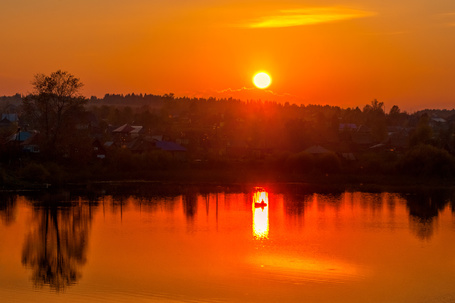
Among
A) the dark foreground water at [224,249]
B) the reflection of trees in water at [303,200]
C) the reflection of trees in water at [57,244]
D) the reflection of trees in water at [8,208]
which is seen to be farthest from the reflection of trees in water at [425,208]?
the reflection of trees in water at [8,208]

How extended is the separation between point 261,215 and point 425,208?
13.2 m

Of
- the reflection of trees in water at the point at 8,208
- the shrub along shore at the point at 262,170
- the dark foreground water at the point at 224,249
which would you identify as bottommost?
the dark foreground water at the point at 224,249

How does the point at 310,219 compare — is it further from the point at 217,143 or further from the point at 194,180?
the point at 217,143

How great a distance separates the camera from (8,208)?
47.8 m

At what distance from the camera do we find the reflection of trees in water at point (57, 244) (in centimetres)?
2961

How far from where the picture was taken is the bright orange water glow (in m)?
40.5

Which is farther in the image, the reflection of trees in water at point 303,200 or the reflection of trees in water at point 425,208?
the reflection of trees in water at point 303,200

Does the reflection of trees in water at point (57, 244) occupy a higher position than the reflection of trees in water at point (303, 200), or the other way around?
the reflection of trees in water at point (303, 200)

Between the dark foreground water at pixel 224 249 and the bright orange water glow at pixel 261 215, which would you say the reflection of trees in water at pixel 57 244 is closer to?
the dark foreground water at pixel 224 249

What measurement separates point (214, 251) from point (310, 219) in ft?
41.6

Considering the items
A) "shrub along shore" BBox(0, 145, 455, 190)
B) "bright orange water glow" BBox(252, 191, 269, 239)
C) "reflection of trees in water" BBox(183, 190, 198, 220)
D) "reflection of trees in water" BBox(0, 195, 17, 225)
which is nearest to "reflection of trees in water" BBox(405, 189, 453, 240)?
"shrub along shore" BBox(0, 145, 455, 190)

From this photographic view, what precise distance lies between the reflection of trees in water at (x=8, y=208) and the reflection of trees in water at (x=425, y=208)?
82.2 feet

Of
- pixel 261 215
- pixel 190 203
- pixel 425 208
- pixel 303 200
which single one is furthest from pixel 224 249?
pixel 425 208

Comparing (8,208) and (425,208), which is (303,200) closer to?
(425,208)
